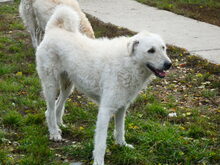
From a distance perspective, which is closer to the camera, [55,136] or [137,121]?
[55,136]

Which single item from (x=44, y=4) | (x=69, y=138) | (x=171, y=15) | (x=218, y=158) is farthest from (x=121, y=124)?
(x=171, y=15)

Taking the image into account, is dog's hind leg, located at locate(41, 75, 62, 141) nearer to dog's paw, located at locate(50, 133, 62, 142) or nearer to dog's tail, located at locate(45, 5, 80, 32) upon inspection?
dog's paw, located at locate(50, 133, 62, 142)

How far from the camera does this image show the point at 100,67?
16.2 ft

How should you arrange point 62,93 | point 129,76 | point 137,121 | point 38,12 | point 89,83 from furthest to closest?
point 38,12 < point 137,121 < point 62,93 < point 89,83 < point 129,76

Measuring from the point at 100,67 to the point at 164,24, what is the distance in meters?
6.12

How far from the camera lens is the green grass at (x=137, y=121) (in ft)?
16.4

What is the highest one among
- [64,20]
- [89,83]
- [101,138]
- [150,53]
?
[64,20]

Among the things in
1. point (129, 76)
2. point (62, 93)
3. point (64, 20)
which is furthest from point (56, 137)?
point (64, 20)

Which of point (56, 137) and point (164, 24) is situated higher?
point (164, 24)

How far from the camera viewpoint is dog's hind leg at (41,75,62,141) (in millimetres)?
5410

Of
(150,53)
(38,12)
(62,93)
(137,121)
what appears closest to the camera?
(150,53)

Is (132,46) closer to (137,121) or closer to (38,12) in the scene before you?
(137,121)

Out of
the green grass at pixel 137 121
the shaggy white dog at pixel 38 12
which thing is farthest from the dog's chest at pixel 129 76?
the shaggy white dog at pixel 38 12

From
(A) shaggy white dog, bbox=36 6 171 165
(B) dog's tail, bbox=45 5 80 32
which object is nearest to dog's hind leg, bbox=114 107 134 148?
(A) shaggy white dog, bbox=36 6 171 165
